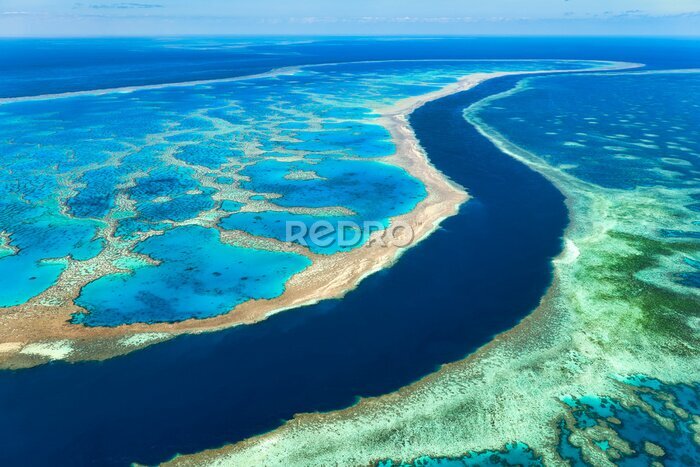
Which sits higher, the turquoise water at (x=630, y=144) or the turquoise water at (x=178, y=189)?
the turquoise water at (x=630, y=144)

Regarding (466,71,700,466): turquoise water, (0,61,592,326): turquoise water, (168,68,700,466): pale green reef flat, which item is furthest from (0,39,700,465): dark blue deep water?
(466,71,700,466): turquoise water

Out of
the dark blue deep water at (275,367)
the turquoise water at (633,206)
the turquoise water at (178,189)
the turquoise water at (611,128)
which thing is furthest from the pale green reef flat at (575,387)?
the turquoise water at (611,128)

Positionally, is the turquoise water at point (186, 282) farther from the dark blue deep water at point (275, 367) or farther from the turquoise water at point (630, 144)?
the turquoise water at point (630, 144)

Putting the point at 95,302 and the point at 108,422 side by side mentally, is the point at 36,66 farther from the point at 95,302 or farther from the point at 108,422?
the point at 108,422

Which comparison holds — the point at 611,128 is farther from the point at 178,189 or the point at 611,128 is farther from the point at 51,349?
the point at 51,349

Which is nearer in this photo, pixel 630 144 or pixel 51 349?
pixel 51 349

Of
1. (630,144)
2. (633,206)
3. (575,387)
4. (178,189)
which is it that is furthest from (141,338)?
(630,144)

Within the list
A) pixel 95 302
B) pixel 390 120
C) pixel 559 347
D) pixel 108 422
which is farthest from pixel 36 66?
pixel 559 347
